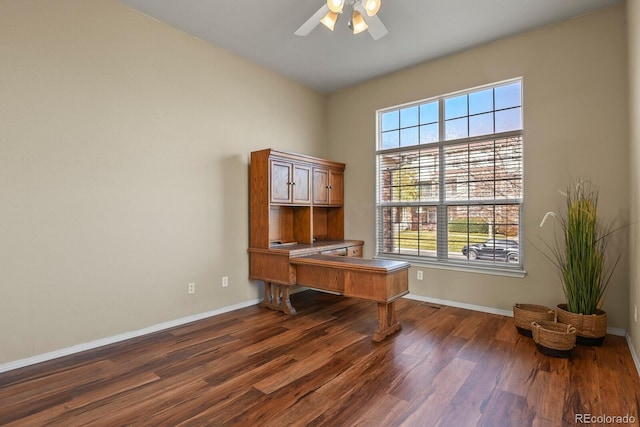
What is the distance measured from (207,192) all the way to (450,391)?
293 cm

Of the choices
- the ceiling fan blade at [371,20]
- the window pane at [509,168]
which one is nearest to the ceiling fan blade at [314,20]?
the ceiling fan blade at [371,20]

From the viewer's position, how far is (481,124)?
385 cm

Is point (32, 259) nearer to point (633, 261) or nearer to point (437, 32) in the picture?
point (437, 32)

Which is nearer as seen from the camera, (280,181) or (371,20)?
(371,20)

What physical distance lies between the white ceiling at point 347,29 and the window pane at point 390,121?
1.96 feet

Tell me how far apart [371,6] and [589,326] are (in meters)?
3.11

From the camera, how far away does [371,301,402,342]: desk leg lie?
3.00 meters

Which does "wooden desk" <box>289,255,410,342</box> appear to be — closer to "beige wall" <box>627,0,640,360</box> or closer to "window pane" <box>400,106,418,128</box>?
"beige wall" <box>627,0,640,360</box>

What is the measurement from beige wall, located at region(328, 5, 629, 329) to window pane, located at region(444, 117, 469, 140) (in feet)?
1.26

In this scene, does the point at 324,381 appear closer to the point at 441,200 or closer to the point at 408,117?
the point at 441,200

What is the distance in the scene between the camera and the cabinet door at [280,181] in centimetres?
388

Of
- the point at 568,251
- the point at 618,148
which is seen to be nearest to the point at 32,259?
the point at 568,251

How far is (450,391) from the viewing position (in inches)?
83.9
